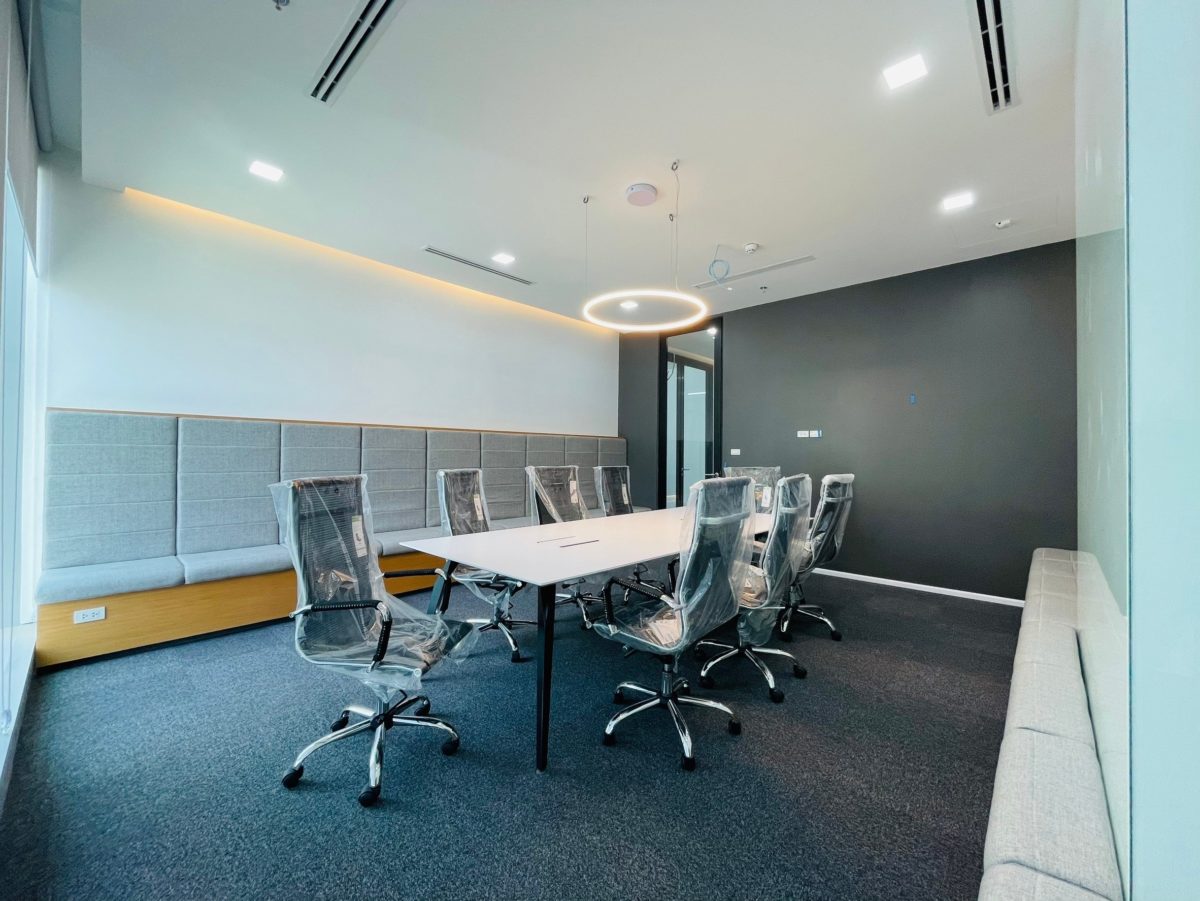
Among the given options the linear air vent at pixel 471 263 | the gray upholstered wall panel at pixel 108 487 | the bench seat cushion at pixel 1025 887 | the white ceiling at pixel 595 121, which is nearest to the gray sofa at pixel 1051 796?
the bench seat cushion at pixel 1025 887

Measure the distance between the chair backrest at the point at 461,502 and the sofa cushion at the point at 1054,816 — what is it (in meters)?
2.86

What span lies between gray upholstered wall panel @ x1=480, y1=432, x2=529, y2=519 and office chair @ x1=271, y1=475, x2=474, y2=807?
319 centimetres

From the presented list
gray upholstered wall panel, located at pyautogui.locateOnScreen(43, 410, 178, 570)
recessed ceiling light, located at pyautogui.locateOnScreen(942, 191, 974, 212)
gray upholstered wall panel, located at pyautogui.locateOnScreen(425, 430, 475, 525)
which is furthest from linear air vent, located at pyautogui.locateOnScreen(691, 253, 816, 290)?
gray upholstered wall panel, located at pyautogui.locateOnScreen(43, 410, 178, 570)

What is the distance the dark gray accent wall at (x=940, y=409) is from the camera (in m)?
4.02

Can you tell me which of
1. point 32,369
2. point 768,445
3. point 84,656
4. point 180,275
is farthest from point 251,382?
point 768,445

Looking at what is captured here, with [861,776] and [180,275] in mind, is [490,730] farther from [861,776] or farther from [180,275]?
[180,275]

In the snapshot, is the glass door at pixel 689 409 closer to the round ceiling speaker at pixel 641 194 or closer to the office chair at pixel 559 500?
the office chair at pixel 559 500

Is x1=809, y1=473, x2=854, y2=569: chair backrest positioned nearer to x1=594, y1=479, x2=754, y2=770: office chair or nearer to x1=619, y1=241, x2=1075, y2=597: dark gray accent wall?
x1=594, y1=479, x2=754, y2=770: office chair

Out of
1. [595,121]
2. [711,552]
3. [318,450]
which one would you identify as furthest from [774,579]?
[318,450]

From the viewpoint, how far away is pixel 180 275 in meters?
3.63

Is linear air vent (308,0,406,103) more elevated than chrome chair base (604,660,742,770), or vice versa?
linear air vent (308,0,406,103)

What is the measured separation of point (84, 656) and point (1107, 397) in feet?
15.7

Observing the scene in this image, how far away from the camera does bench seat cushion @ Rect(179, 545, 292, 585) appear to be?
123 inches

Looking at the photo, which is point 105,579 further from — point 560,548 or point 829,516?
point 829,516
